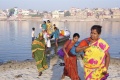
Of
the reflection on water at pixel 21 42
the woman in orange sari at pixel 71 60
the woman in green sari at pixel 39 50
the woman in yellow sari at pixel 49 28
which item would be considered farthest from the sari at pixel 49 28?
the woman in orange sari at pixel 71 60

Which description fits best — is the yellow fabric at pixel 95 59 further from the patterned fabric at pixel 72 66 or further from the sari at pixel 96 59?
the patterned fabric at pixel 72 66

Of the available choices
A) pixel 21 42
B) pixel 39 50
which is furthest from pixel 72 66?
pixel 21 42

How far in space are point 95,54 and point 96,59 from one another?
9 centimetres

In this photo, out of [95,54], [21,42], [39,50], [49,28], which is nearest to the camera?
[95,54]

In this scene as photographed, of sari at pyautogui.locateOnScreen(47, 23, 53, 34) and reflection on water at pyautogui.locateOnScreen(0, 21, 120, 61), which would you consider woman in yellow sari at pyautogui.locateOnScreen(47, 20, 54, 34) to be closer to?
sari at pyautogui.locateOnScreen(47, 23, 53, 34)

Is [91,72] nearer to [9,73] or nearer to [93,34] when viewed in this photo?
[93,34]

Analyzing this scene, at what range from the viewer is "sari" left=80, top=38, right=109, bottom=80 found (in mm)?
3787

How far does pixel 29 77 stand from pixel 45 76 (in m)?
0.50

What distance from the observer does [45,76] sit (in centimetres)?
732

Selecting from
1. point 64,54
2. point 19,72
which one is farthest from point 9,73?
point 64,54

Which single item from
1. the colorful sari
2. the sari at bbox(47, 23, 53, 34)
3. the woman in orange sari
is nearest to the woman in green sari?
the colorful sari

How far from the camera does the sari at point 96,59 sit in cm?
379

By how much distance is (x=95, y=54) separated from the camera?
3.80m

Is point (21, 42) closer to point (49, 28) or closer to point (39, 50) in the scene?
point (49, 28)
